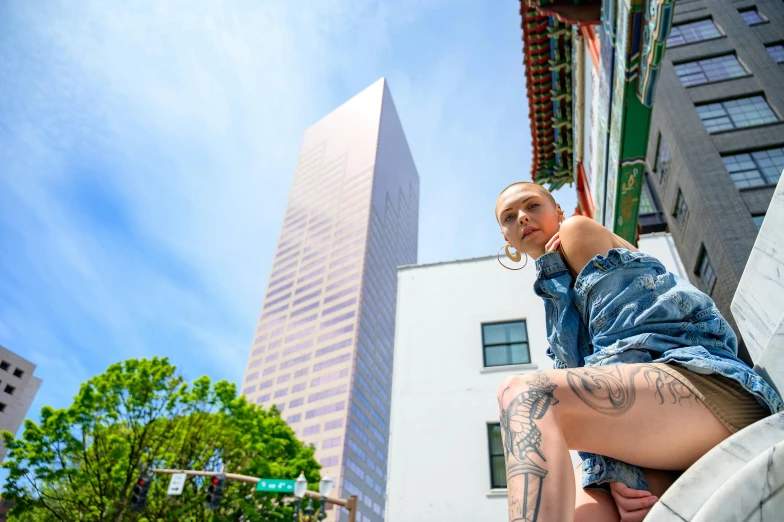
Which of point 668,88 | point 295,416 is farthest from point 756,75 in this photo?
point 295,416

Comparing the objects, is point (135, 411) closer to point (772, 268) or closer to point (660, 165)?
point (772, 268)

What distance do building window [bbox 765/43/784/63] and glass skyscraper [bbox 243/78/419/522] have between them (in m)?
70.8

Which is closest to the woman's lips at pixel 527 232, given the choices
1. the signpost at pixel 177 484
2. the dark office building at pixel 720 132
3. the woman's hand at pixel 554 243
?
the woman's hand at pixel 554 243

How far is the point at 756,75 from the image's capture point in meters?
20.3

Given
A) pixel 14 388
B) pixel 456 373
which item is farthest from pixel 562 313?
pixel 14 388

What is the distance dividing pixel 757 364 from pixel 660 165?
969 inches

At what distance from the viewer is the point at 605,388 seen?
132 centimetres

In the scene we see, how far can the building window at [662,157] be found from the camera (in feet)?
69.5

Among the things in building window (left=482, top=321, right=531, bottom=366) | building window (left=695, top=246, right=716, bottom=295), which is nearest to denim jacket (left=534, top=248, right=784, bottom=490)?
building window (left=482, top=321, right=531, bottom=366)

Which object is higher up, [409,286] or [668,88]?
[668,88]

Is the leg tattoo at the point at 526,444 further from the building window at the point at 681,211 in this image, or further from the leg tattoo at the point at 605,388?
the building window at the point at 681,211

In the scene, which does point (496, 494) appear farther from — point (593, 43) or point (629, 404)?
point (593, 43)

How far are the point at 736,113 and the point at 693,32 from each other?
6.81m

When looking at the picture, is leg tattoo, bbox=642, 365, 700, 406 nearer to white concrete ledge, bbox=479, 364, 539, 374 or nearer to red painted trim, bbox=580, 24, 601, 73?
white concrete ledge, bbox=479, 364, 539, 374
